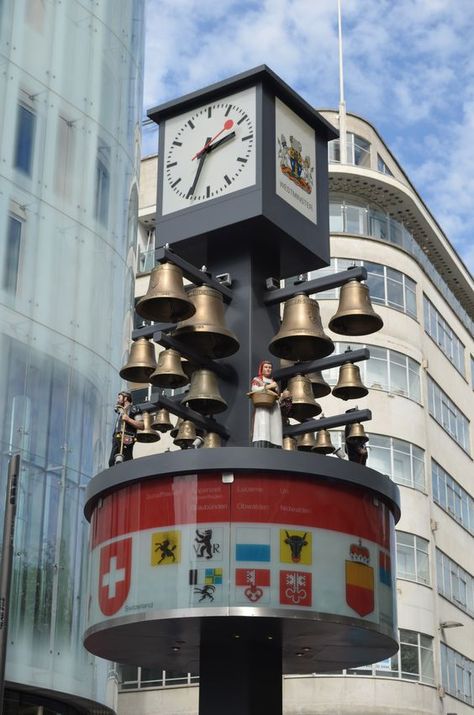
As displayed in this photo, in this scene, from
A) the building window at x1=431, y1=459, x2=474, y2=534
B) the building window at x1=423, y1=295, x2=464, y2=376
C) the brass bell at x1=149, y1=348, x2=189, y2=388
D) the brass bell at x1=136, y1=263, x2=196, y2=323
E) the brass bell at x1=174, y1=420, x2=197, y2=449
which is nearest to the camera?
the brass bell at x1=136, y1=263, x2=196, y2=323

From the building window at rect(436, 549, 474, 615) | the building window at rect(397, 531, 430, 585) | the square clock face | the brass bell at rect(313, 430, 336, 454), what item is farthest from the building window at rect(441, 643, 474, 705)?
the square clock face

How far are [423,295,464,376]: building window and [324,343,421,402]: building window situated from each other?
13.0 feet

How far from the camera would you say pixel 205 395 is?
20.1 meters

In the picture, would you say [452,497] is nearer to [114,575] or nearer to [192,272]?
[192,272]

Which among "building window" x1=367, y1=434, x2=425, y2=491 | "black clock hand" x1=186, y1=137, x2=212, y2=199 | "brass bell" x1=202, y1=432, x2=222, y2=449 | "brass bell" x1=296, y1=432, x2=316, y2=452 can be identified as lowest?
"brass bell" x1=202, y1=432, x2=222, y2=449

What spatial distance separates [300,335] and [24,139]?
838 inches

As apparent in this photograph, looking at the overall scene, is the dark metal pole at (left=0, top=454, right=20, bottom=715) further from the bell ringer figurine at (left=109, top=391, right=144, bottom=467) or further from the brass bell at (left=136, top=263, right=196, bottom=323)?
the brass bell at (left=136, top=263, right=196, bottom=323)

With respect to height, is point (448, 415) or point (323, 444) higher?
point (448, 415)

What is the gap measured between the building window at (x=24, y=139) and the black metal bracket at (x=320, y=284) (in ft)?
63.5

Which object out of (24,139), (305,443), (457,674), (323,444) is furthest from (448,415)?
(305,443)

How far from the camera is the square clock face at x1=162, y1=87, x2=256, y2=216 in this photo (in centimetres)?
2186

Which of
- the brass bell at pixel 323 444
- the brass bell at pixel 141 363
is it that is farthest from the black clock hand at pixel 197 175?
the brass bell at pixel 323 444

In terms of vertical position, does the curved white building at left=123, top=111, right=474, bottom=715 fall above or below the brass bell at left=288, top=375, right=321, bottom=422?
above

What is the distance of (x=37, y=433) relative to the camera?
37156mm
